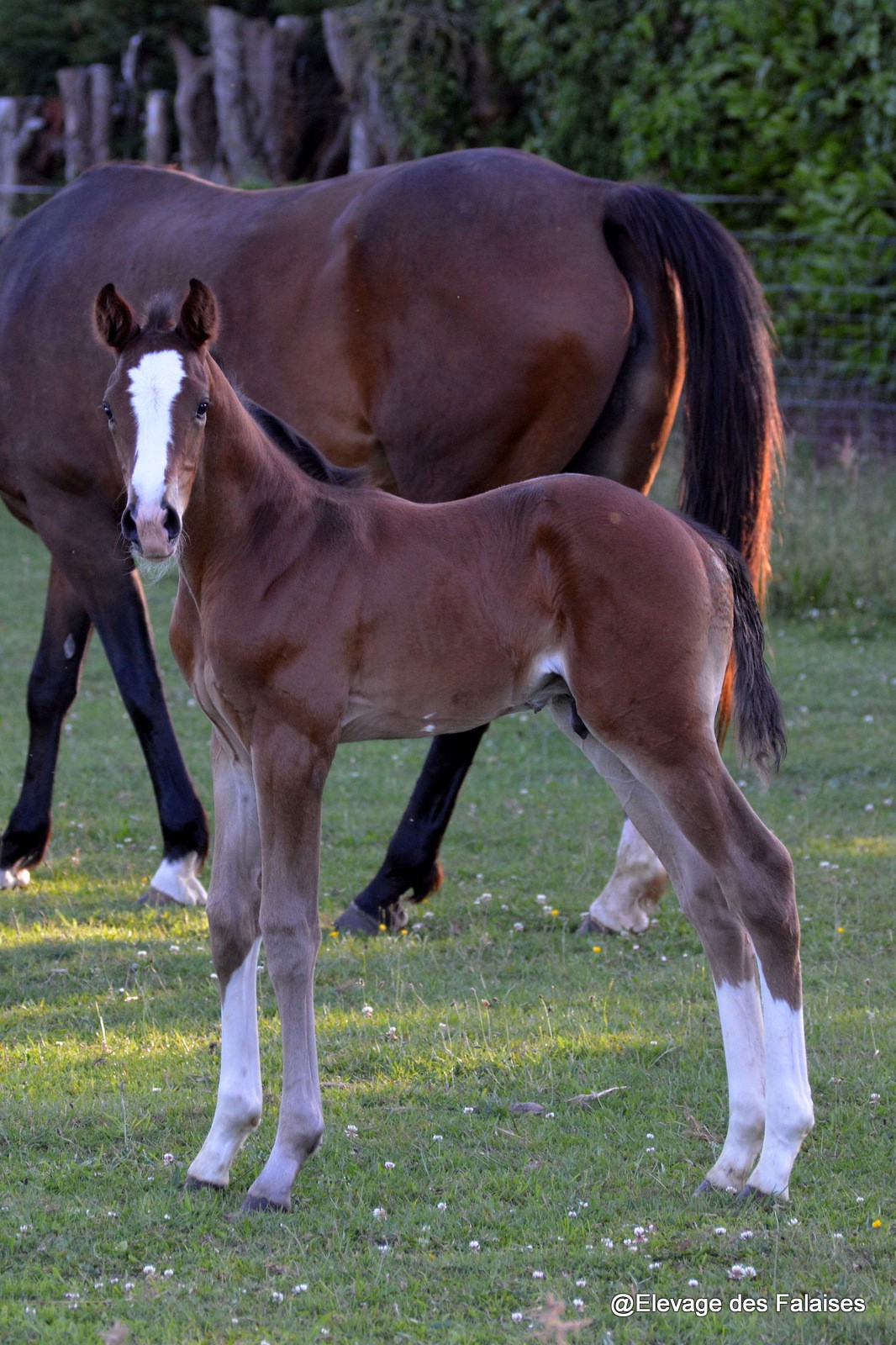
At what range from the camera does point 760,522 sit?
5137mm

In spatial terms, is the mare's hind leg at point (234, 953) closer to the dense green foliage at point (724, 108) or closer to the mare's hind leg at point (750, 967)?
the mare's hind leg at point (750, 967)

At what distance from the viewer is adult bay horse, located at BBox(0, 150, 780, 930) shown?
512cm

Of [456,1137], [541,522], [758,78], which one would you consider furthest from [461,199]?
[758,78]

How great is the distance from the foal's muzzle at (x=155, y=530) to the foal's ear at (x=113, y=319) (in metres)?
0.46

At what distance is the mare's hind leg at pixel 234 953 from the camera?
3.32 m

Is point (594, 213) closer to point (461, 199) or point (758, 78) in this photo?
point (461, 199)

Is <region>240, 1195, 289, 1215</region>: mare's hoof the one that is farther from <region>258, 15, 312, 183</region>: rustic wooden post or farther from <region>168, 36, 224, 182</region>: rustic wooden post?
<region>168, 36, 224, 182</region>: rustic wooden post

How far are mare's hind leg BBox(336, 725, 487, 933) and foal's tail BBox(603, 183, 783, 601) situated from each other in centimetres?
116

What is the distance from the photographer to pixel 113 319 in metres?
3.15

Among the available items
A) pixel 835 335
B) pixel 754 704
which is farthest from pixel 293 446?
pixel 835 335

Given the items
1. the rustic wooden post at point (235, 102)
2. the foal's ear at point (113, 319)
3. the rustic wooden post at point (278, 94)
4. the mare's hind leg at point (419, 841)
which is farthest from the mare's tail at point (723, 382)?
the rustic wooden post at point (278, 94)

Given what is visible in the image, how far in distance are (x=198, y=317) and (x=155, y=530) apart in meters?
0.56

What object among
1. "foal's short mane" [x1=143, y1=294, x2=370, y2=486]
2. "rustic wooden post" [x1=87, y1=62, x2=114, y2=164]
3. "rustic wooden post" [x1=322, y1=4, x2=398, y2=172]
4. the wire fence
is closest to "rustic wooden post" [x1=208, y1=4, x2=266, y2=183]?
"rustic wooden post" [x1=322, y1=4, x2=398, y2=172]

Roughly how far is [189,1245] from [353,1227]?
344mm
